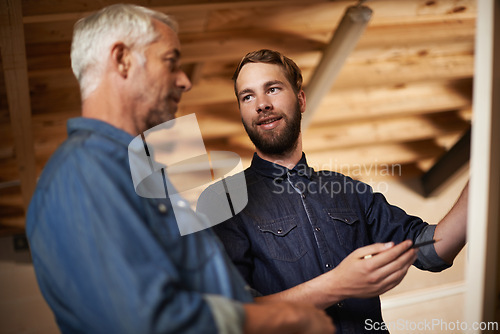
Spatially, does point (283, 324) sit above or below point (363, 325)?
above

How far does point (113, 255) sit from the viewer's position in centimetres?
62

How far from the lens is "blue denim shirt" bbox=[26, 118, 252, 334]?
2.02 ft

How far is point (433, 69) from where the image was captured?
2.94 metres

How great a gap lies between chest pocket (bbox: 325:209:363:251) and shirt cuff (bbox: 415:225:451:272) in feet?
0.46

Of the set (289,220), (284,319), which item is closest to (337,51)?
(289,220)

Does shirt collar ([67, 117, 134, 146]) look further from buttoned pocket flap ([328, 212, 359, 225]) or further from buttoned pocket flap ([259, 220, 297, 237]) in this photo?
buttoned pocket flap ([328, 212, 359, 225])

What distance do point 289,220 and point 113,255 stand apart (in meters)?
0.58

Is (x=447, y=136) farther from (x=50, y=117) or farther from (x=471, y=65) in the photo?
(x=50, y=117)

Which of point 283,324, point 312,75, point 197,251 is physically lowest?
point 283,324

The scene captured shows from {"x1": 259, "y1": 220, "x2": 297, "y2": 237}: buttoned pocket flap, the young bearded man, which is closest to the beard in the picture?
the young bearded man

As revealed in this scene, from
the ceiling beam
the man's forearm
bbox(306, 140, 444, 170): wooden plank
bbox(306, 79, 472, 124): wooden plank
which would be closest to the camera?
the man's forearm

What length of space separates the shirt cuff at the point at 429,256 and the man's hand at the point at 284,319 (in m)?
0.45

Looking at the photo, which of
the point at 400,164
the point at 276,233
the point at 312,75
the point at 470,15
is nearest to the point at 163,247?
the point at 276,233

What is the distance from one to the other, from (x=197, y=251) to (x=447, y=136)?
3.51 m
